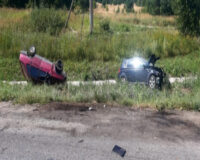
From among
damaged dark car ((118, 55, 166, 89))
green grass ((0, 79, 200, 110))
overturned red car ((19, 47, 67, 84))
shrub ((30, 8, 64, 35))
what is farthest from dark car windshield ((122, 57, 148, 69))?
shrub ((30, 8, 64, 35))

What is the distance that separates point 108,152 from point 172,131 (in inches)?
44.6

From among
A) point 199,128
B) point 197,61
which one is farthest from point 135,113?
point 197,61

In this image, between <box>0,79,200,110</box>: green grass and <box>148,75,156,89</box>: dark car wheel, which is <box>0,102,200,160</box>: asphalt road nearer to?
<box>0,79,200,110</box>: green grass

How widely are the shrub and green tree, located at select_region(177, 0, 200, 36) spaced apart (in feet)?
20.4

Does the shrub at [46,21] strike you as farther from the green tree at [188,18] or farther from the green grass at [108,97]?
the green grass at [108,97]

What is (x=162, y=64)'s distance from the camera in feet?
37.6

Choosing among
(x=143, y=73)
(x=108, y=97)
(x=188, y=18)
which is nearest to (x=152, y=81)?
(x=143, y=73)

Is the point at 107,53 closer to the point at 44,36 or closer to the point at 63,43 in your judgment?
the point at 63,43

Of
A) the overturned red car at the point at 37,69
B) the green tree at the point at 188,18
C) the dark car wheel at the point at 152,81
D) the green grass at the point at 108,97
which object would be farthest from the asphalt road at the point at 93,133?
the green tree at the point at 188,18

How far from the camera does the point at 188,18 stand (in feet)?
49.7

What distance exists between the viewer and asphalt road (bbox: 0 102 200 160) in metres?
3.95

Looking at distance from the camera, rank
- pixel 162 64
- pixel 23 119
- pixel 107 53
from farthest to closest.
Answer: pixel 107 53 → pixel 162 64 → pixel 23 119

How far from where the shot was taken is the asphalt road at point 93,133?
13.0ft

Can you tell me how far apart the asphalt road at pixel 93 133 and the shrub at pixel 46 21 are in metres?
11.2
